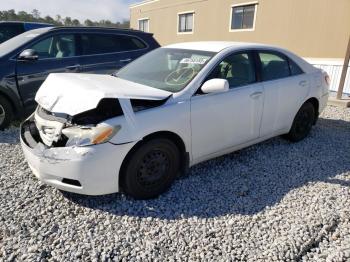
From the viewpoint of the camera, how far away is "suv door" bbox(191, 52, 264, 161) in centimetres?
325

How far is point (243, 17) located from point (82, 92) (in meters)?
13.5

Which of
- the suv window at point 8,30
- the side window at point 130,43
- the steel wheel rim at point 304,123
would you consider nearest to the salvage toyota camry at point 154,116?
the steel wheel rim at point 304,123

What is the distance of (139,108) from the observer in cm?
286

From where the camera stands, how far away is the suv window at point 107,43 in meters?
5.58

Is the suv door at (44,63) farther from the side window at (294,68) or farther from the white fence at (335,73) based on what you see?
the white fence at (335,73)

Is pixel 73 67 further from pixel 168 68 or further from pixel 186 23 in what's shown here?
pixel 186 23

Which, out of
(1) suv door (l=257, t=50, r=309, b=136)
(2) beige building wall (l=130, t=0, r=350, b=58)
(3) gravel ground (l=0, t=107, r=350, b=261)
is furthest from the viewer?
(2) beige building wall (l=130, t=0, r=350, b=58)

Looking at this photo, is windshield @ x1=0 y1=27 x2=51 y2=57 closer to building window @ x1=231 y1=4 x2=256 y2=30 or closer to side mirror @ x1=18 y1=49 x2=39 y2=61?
side mirror @ x1=18 y1=49 x2=39 y2=61

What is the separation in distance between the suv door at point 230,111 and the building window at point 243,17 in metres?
11.5

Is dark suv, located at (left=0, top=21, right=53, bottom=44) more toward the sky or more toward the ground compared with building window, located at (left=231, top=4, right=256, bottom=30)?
more toward the ground

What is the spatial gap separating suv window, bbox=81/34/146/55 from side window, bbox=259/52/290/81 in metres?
2.93

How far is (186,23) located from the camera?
19078 mm

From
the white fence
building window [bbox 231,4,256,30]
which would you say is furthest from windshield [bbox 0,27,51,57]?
building window [bbox 231,4,256,30]

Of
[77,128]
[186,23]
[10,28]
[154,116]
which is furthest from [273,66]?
[186,23]
